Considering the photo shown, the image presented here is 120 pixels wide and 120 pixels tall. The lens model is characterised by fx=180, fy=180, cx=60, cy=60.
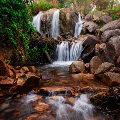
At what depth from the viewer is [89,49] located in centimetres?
969

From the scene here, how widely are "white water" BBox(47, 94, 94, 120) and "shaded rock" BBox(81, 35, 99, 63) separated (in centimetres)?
442

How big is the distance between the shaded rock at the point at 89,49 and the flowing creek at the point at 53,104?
3.37 m

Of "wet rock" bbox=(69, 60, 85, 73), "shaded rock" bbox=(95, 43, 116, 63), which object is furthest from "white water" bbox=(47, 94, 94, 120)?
"shaded rock" bbox=(95, 43, 116, 63)

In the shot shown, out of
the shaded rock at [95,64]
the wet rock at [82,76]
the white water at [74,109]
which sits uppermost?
the shaded rock at [95,64]

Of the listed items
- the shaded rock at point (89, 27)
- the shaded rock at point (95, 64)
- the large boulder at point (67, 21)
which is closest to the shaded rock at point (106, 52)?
the shaded rock at point (95, 64)

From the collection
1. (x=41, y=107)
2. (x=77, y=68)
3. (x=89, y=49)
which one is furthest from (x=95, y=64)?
(x=41, y=107)

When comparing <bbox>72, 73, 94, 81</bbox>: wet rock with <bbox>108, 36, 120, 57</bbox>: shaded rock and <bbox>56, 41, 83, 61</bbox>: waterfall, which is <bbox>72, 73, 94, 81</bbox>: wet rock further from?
<bbox>56, 41, 83, 61</bbox>: waterfall

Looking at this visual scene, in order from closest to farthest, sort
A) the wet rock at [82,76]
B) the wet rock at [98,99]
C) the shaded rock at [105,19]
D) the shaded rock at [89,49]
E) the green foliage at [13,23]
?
1. the wet rock at [98,99]
2. the wet rock at [82,76]
3. the green foliage at [13,23]
4. the shaded rock at [89,49]
5. the shaded rock at [105,19]

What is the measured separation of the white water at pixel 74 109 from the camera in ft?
14.1

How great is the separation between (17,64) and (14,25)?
1731 mm

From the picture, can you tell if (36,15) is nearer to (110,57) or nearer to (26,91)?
(110,57)

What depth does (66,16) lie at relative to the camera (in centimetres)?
1366

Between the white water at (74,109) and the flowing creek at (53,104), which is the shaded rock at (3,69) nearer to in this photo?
the flowing creek at (53,104)

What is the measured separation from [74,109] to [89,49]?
5.52 metres
